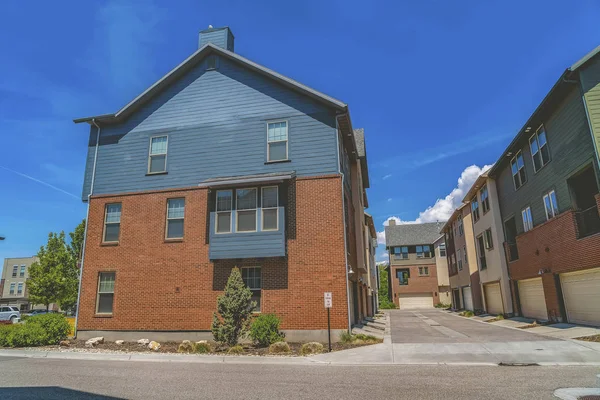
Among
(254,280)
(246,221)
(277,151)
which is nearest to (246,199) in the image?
(246,221)

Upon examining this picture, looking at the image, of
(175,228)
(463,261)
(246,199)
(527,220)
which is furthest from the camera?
(463,261)

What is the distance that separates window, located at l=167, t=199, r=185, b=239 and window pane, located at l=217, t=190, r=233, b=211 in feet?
6.38

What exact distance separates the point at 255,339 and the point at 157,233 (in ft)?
22.7

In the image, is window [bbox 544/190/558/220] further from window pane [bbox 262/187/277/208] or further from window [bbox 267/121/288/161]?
window pane [bbox 262/187/277/208]

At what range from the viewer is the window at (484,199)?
28.6 meters

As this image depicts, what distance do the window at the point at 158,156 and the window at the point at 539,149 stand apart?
18323 millimetres

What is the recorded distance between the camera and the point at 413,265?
194ft

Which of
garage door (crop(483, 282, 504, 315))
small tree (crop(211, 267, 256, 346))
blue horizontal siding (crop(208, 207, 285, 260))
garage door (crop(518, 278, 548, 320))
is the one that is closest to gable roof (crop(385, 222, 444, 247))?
garage door (crop(483, 282, 504, 315))

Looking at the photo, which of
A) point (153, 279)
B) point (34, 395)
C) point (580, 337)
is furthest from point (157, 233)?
point (580, 337)

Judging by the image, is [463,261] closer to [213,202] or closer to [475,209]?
[475,209]

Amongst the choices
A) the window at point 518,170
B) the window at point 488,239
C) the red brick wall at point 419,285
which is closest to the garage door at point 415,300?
the red brick wall at point 419,285

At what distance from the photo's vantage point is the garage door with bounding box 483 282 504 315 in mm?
27981

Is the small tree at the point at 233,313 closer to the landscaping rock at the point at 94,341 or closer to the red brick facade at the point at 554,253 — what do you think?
the landscaping rock at the point at 94,341

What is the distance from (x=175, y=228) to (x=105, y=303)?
15.2 feet
